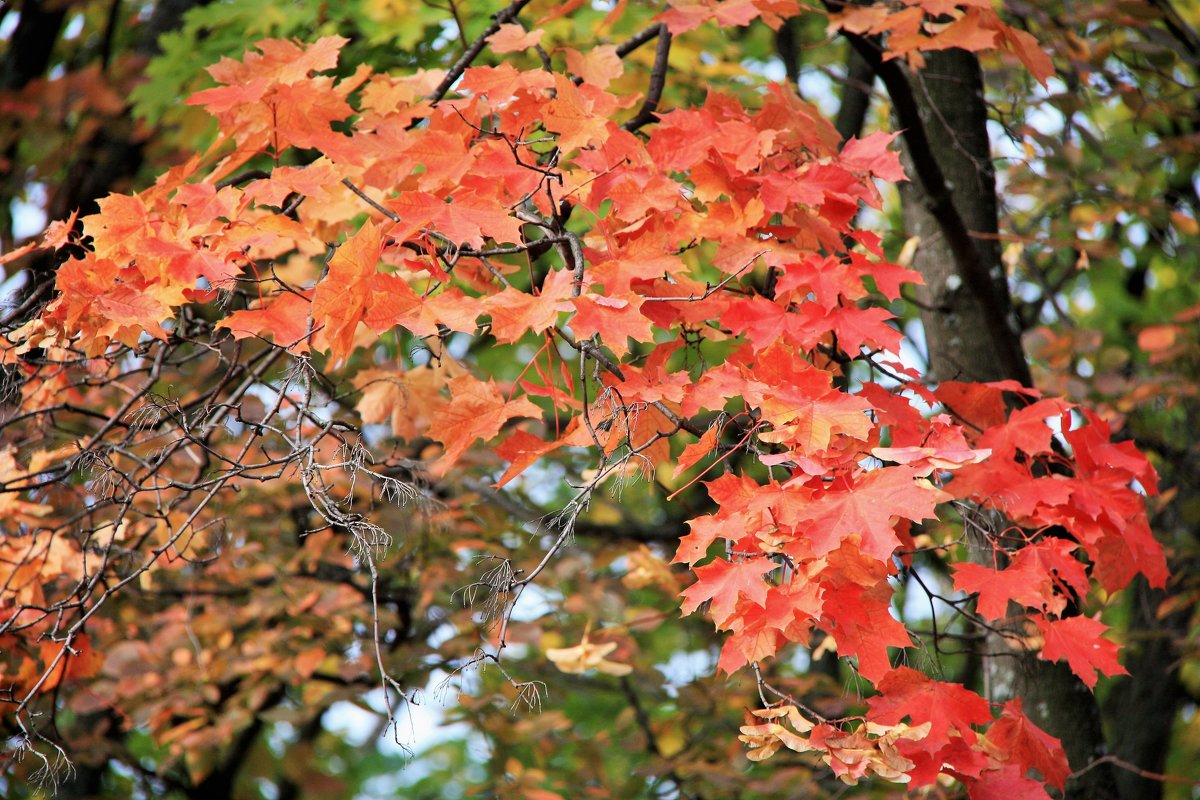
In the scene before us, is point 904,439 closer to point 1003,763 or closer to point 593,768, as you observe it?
point 1003,763

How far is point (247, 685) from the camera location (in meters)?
4.47

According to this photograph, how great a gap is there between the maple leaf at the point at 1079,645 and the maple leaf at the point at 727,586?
727mm

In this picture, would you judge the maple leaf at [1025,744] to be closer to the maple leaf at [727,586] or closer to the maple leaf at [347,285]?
the maple leaf at [727,586]

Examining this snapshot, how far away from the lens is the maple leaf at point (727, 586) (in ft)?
5.78

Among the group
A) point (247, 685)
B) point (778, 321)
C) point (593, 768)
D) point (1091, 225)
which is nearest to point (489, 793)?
A: point (593, 768)

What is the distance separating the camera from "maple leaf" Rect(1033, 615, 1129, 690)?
2123 mm

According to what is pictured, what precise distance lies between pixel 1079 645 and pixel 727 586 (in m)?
0.84

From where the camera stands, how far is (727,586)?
179cm

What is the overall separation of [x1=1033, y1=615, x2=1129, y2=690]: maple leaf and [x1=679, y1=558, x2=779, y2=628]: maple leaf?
73 centimetres

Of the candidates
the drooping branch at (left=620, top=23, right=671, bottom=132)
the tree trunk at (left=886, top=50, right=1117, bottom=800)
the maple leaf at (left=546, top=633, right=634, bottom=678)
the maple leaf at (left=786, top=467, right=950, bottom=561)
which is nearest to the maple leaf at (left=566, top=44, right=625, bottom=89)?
the drooping branch at (left=620, top=23, right=671, bottom=132)

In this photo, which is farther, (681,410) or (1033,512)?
(1033,512)

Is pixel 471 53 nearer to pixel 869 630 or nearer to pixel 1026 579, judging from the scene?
pixel 869 630

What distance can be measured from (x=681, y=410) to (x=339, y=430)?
66cm

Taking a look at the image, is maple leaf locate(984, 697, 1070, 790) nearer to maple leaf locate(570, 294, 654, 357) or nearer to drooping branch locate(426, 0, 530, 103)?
maple leaf locate(570, 294, 654, 357)
